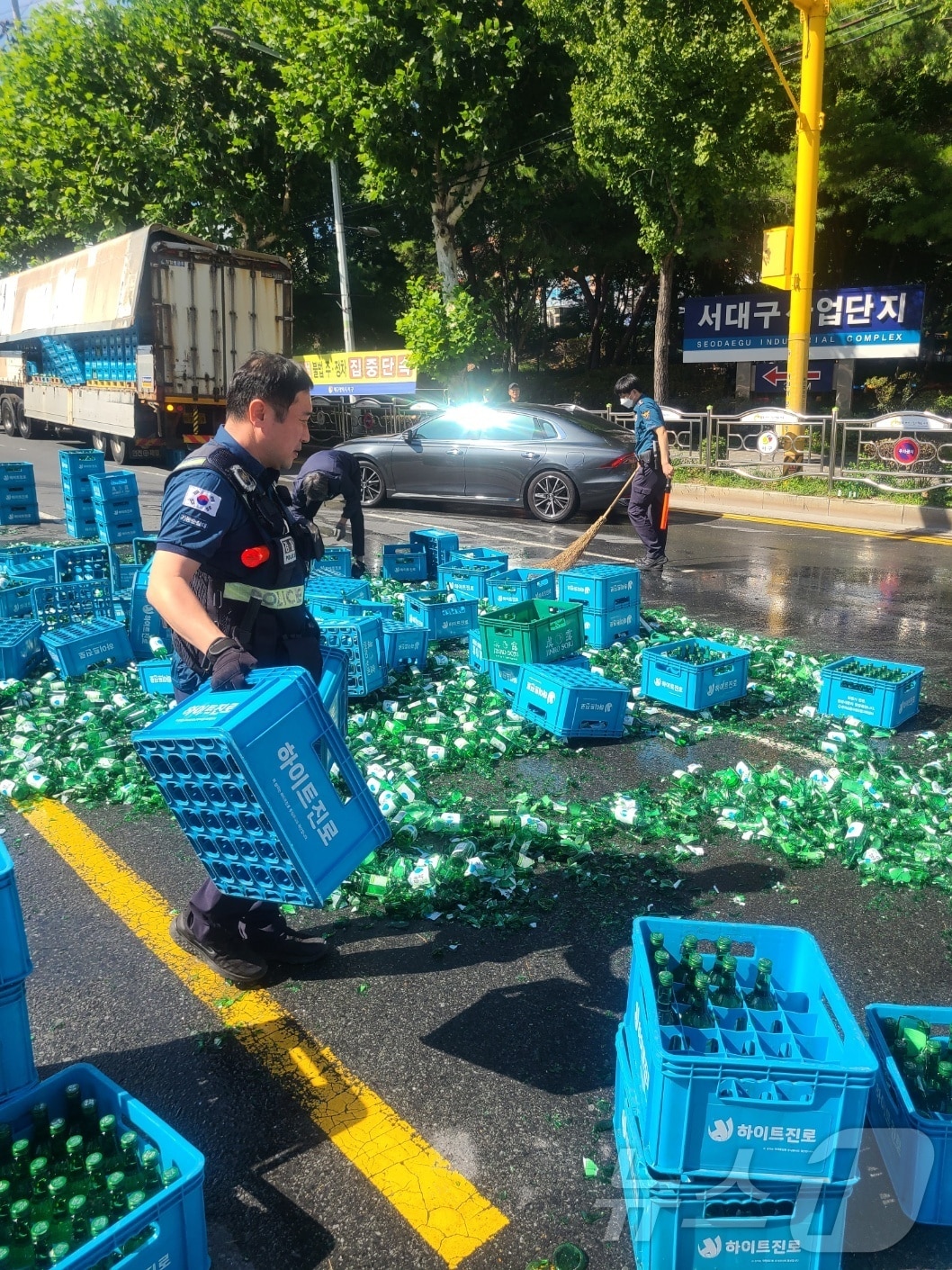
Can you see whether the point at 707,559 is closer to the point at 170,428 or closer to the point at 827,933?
the point at 827,933

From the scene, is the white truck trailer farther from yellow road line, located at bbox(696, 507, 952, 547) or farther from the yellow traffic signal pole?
the yellow traffic signal pole

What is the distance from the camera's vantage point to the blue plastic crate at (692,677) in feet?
19.9

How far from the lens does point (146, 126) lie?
26938 mm

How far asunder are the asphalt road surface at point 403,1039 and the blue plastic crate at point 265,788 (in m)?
0.65

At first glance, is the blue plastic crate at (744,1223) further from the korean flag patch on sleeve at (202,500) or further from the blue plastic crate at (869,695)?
the blue plastic crate at (869,695)

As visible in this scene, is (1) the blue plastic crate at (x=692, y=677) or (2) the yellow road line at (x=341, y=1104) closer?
(2) the yellow road line at (x=341, y=1104)

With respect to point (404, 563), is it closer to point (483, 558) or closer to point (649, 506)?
point (483, 558)

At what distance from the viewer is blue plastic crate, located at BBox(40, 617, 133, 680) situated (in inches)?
263

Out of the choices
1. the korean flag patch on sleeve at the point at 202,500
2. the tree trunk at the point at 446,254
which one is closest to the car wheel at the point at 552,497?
the tree trunk at the point at 446,254

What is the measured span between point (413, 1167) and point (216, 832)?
108 cm

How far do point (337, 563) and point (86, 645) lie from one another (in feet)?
8.48

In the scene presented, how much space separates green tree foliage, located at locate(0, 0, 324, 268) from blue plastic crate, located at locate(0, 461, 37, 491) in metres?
16.5

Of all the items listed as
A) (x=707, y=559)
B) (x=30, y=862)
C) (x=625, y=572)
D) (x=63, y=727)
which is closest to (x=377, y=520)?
(x=707, y=559)

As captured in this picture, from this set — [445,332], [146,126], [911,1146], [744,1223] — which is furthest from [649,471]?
[146,126]
